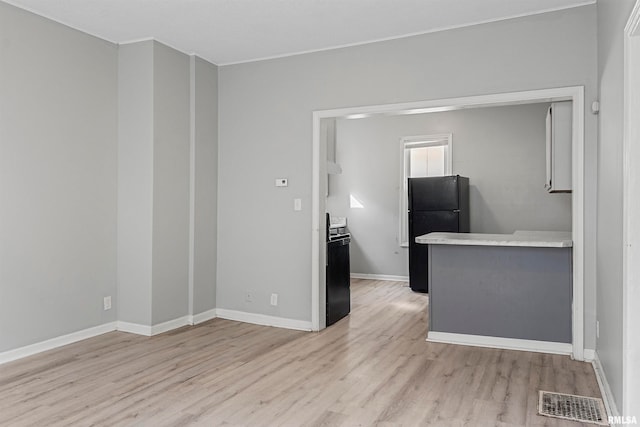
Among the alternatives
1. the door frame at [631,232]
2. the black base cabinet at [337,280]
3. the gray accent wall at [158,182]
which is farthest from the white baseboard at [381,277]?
the door frame at [631,232]

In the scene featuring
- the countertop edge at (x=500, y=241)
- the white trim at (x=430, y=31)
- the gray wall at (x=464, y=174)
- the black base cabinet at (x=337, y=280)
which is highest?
the white trim at (x=430, y=31)

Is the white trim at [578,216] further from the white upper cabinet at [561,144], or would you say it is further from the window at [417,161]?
the window at [417,161]

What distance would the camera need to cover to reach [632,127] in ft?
6.97

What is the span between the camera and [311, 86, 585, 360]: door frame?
358 cm

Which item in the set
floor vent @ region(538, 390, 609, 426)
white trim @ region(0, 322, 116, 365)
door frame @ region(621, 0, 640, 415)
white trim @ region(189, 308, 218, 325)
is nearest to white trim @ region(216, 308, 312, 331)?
white trim @ region(189, 308, 218, 325)

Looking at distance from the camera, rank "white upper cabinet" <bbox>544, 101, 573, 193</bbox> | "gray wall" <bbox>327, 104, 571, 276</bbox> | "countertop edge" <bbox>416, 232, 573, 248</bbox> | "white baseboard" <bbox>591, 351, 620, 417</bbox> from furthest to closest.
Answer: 1. "gray wall" <bbox>327, 104, 571, 276</bbox>
2. "white upper cabinet" <bbox>544, 101, 573, 193</bbox>
3. "countertop edge" <bbox>416, 232, 573, 248</bbox>
4. "white baseboard" <bbox>591, 351, 620, 417</bbox>

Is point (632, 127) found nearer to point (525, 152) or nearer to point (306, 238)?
point (306, 238)

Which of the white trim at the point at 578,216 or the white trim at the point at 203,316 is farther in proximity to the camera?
the white trim at the point at 203,316

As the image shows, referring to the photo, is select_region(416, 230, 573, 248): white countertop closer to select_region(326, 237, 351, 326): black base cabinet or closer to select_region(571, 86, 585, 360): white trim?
select_region(571, 86, 585, 360): white trim

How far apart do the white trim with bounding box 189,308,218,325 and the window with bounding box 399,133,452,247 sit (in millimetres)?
3426

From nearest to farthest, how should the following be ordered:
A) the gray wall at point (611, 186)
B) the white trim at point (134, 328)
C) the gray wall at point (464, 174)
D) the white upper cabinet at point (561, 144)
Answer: the gray wall at point (611, 186)
the white upper cabinet at point (561, 144)
the white trim at point (134, 328)
the gray wall at point (464, 174)

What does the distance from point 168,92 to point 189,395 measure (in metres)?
2.75

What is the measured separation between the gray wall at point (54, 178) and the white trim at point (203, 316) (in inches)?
28.7

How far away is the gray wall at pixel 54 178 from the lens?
11.7 ft
